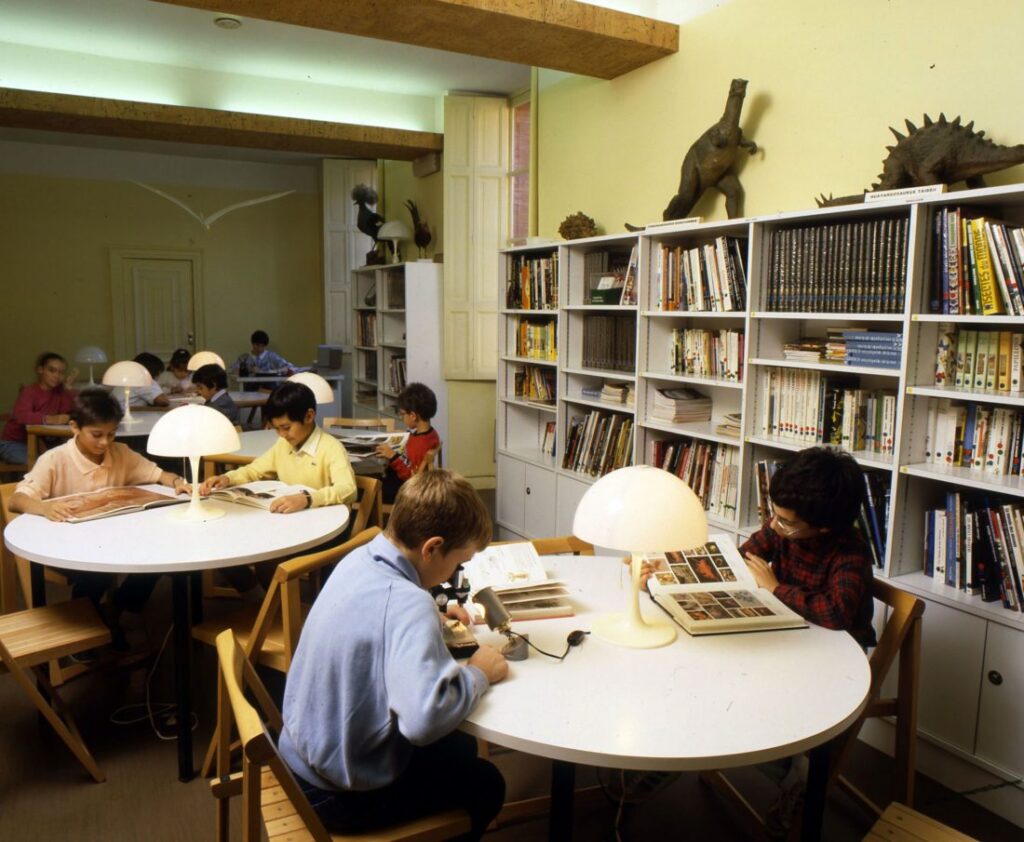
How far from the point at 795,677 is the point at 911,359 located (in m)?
1.33

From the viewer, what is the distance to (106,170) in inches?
329

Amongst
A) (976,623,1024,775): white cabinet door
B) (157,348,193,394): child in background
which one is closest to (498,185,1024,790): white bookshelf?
(976,623,1024,775): white cabinet door

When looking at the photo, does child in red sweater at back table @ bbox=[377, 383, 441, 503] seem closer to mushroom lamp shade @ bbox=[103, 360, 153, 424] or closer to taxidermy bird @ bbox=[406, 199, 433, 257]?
mushroom lamp shade @ bbox=[103, 360, 153, 424]

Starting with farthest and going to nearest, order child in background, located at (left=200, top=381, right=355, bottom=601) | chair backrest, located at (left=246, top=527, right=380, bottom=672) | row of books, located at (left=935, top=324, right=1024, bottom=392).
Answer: child in background, located at (left=200, top=381, right=355, bottom=601), row of books, located at (left=935, top=324, right=1024, bottom=392), chair backrest, located at (left=246, top=527, right=380, bottom=672)

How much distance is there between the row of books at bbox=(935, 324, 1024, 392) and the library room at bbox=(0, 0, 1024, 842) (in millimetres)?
10

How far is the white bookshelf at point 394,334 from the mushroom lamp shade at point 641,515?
4.81m

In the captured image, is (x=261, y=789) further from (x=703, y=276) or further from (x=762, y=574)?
(x=703, y=276)

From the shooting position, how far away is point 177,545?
247 centimetres

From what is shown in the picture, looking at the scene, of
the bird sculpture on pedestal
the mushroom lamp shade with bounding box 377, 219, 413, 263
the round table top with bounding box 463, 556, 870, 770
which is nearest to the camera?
the round table top with bounding box 463, 556, 870, 770

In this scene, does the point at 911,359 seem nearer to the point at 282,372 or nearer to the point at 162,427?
the point at 162,427

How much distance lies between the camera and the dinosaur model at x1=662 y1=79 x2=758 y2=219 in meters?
3.41

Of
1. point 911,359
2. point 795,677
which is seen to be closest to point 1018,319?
point 911,359

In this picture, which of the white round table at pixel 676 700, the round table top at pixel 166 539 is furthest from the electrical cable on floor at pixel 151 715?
the white round table at pixel 676 700

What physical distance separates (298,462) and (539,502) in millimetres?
1716
